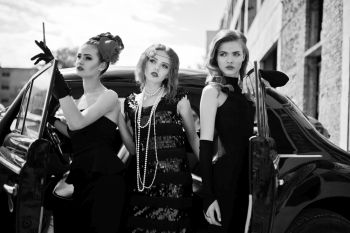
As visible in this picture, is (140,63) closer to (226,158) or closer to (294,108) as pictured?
(226,158)

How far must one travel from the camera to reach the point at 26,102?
2.81 meters

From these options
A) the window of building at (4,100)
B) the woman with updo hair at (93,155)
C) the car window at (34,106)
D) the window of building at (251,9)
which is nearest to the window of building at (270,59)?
the window of building at (251,9)

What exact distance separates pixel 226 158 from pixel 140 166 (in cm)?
49

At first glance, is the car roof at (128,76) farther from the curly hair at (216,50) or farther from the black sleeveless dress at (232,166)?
the black sleeveless dress at (232,166)

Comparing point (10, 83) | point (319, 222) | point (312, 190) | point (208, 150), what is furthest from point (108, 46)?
point (10, 83)

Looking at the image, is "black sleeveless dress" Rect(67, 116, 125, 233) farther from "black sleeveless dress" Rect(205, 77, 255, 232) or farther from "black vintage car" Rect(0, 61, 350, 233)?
"black sleeveless dress" Rect(205, 77, 255, 232)

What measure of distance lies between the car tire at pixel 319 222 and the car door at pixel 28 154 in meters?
1.47

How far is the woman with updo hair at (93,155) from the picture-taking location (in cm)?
230

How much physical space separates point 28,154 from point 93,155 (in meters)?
0.46

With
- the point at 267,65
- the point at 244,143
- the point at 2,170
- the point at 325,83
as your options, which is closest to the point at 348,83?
the point at 325,83

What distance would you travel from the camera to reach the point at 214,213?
83.4 inches

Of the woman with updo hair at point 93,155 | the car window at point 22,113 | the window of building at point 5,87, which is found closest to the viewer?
the woman with updo hair at point 93,155

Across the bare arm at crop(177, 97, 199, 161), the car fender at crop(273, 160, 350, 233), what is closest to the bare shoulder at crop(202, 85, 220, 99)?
the bare arm at crop(177, 97, 199, 161)

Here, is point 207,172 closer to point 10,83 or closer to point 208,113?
point 208,113
